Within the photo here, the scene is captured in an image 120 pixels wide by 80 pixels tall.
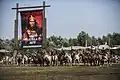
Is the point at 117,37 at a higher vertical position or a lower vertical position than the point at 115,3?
lower

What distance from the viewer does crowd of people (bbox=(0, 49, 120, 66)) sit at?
4098mm

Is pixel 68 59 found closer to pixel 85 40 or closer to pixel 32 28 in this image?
pixel 85 40

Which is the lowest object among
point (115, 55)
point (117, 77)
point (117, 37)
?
point (117, 77)

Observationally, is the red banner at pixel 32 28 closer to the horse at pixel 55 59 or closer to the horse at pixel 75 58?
the horse at pixel 55 59

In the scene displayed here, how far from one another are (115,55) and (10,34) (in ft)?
5.03

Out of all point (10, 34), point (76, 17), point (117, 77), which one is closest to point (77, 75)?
point (117, 77)

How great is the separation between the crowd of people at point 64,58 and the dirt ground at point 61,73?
0.24 feet

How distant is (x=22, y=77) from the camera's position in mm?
4016

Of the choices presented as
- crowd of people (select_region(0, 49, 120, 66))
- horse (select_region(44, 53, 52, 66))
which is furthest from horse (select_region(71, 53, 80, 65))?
horse (select_region(44, 53, 52, 66))

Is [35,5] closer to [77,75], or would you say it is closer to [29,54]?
[29,54]

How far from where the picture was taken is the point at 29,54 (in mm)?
4133

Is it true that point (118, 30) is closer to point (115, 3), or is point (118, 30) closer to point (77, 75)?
point (115, 3)

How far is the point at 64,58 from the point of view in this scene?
4.11 meters

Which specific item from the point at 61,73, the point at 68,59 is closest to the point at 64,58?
the point at 68,59
